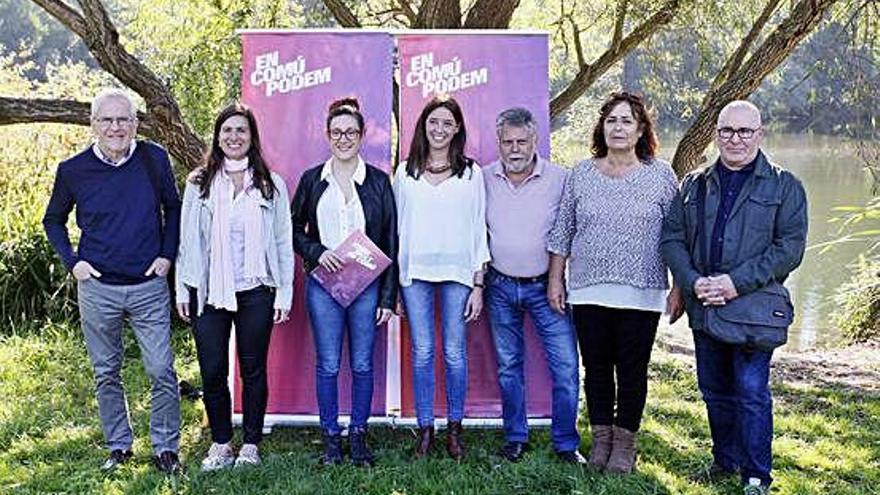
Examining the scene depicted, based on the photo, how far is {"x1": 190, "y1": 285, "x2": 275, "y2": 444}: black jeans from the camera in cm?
396

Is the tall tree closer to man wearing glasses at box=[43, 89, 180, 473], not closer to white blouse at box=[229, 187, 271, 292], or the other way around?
man wearing glasses at box=[43, 89, 180, 473]

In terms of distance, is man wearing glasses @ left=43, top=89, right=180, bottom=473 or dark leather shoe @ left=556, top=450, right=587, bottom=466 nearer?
man wearing glasses @ left=43, top=89, right=180, bottom=473

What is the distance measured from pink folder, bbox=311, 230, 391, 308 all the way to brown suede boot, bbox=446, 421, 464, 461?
29.7 inches

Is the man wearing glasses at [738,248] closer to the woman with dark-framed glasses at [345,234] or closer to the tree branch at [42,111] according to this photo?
the woman with dark-framed glasses at [345,234]

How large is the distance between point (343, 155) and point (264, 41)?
931 millimetres

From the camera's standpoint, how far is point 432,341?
13.7 ft

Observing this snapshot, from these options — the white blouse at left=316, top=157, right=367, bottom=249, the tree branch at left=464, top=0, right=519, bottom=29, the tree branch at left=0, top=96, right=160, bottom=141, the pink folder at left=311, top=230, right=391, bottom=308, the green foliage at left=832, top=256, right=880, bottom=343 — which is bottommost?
the green foliage at left=832, top=256, right=880, bottom=343

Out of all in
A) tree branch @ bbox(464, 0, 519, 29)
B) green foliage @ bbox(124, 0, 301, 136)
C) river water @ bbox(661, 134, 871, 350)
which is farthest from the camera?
river water @ bbox(661, 134, 871, 350)

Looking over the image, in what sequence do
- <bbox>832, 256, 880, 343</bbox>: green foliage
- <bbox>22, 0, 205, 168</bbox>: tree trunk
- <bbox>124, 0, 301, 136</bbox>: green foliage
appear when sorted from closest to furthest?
<bbox>22, 0, 205, 168</bbox>: tree trunk → <bbox>124, 0, 301, 136</bbox>: green foliage → <bbox>832, 256, 880, 343</bbox>: green foliage

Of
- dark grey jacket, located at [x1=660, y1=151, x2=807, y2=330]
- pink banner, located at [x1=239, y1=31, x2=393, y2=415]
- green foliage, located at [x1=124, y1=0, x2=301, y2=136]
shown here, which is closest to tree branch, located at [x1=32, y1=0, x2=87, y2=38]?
pink banner, located at [x1=239, y1=31, x2=393, y2=415]

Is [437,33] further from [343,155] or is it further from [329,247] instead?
[329,247]

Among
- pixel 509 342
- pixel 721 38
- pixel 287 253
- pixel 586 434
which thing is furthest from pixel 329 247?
pixel 721 38

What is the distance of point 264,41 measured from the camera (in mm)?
4602

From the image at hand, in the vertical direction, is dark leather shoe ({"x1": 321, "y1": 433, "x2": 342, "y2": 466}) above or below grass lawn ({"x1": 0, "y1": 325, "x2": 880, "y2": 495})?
above
